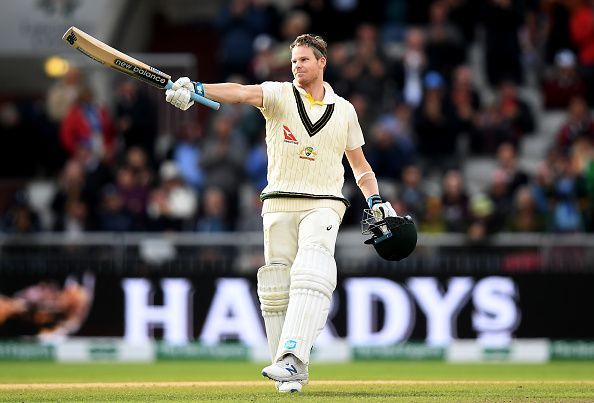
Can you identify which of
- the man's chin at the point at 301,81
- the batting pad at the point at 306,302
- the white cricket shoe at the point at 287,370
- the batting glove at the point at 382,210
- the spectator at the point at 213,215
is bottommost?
the white cricket shoe at the point at 287,370

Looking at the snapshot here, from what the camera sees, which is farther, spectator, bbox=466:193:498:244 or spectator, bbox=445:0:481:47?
spectator, bbox=445:0:481:47

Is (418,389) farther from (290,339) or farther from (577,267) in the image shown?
(577,267)

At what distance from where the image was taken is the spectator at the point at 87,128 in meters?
16.7

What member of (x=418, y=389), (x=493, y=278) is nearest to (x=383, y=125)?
(x=493, y=278)

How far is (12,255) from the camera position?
14.8 m

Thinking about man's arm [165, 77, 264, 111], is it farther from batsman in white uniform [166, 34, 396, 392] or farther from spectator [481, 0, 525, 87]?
spectator [481, 0, 525, 87]

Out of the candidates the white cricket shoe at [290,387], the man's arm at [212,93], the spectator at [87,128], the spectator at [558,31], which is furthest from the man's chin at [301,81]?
the spectator at [558,31]

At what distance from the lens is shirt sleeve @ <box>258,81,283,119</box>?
27.7 feet

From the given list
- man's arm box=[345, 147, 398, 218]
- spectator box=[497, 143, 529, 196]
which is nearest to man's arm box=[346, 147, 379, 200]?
man's arm box=[345, 147, 398, 218]

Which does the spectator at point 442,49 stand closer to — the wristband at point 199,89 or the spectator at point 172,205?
the spectator at point 172,205

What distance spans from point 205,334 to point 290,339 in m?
6.56

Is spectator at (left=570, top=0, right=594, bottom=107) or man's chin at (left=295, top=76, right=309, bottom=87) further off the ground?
spectator at (left=570, top=0, right=594, bottom=107)

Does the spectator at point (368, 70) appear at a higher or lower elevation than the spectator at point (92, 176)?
higher

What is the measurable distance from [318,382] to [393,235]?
147 cm
